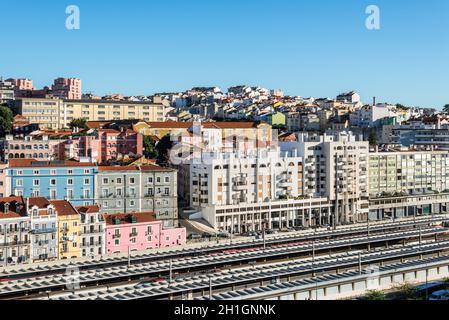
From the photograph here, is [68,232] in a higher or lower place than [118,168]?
lower

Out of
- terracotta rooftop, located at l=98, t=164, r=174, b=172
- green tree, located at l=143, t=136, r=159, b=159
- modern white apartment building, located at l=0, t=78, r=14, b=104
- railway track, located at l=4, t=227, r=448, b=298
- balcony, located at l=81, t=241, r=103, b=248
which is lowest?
railway track, located at l=4, t=227, r=448, b=298

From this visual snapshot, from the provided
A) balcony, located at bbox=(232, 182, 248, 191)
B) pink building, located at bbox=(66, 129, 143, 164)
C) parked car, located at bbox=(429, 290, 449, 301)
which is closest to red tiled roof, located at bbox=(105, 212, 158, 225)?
balcony, located at bbox=(232, 182, 248, 191)

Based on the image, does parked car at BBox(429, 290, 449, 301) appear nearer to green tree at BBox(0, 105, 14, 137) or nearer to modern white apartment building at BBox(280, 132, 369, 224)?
modern white apartment building at BBox(280, 132, 369, 224)

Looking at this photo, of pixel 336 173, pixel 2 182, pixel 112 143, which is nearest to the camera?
pixel 2 182

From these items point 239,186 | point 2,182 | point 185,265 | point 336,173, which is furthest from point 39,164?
point 336,173

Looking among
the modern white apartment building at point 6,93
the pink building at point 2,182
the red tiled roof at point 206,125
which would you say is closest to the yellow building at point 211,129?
the red tiled roof at point 206,125

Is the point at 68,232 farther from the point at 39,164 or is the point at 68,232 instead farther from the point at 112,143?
the point at 112,143

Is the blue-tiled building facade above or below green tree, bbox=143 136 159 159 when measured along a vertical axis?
below
